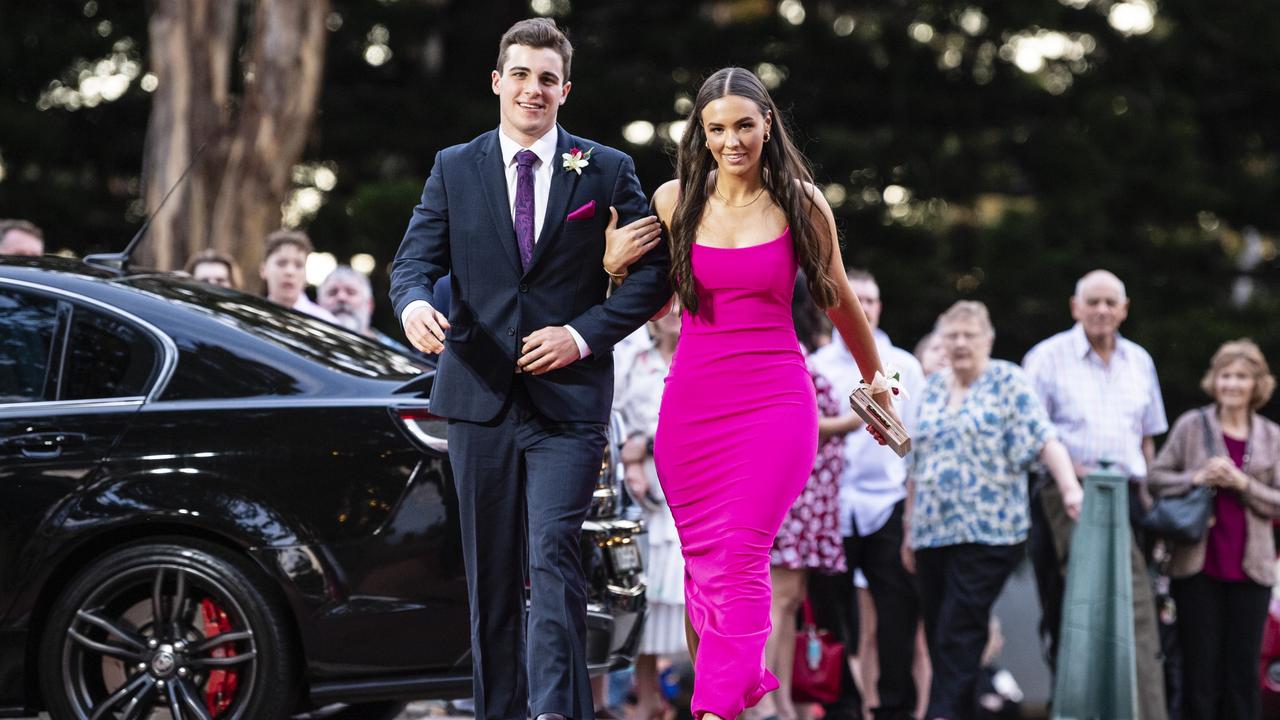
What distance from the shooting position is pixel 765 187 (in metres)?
5.01

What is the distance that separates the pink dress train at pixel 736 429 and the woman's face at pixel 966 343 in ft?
10.2

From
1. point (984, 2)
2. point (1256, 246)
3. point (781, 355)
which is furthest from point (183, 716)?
point (1256, 246)

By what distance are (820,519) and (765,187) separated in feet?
11.4

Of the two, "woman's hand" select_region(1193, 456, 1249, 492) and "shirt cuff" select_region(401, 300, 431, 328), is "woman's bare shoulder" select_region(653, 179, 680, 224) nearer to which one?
"shirt cuff" select_region(401, 300, 431, 328)

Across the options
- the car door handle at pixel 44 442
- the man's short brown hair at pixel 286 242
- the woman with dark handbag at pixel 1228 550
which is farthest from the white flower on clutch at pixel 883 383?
the man's short brown hair at pixel 286 242

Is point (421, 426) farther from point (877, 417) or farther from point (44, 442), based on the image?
point (877, 417)

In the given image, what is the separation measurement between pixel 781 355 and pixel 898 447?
1.54 ft

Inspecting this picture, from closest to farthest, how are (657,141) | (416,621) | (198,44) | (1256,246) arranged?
(416,621), (198,44), (657,141), (1256,246)

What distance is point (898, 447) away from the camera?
5.09 meters

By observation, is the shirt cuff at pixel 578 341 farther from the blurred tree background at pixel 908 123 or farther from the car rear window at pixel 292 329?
the blurred tree background at pixel 908 123

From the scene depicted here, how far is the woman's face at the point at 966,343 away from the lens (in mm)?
7969

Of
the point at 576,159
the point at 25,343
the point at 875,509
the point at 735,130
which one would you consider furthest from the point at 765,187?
the point at 875,509

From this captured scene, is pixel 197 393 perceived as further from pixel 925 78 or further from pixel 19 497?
pixel 925 78

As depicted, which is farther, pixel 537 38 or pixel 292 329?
pixel 292 329
